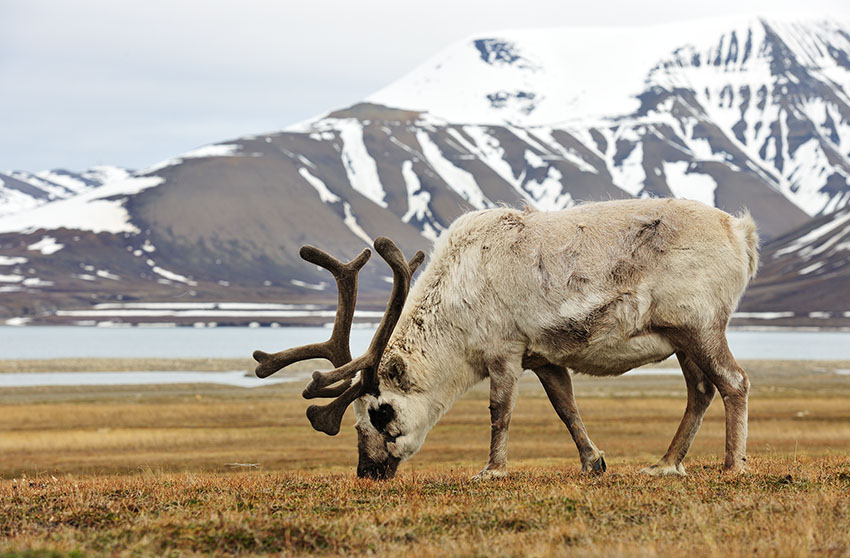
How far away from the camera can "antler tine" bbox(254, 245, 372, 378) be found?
40.6 ft

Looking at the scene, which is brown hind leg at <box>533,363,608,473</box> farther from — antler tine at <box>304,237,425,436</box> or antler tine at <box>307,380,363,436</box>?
antler tine at <box>307,380,363,436</box>

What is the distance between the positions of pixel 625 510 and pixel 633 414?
3948 centimetres

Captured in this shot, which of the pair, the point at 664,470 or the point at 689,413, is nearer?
the point at 664,470

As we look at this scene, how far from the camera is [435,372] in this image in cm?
1238

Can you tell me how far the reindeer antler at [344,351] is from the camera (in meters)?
12.2

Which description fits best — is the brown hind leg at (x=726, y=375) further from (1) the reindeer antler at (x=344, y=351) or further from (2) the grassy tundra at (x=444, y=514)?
(1) the reindeer antler at (x=344, y=351)

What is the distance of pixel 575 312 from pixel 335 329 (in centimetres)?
318

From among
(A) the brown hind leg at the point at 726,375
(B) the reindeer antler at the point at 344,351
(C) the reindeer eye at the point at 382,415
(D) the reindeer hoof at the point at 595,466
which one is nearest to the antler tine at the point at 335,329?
(B) the reindeer antler at the point at 344,351

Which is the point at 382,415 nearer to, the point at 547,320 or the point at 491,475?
the point at 491,475

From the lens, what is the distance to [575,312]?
1180 cm

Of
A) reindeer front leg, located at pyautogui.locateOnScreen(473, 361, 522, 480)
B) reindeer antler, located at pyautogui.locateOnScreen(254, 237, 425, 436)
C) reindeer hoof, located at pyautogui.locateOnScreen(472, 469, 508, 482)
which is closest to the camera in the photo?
reindeer hoof, located at pyautogui.locateOnScreen(472, 469, 508, 482)

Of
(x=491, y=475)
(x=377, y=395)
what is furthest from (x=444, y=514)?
(x=377, y=395)

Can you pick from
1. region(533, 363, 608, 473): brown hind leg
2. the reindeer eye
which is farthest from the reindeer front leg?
the reindeer eye

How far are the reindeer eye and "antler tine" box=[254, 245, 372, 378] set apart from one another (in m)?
0.97
